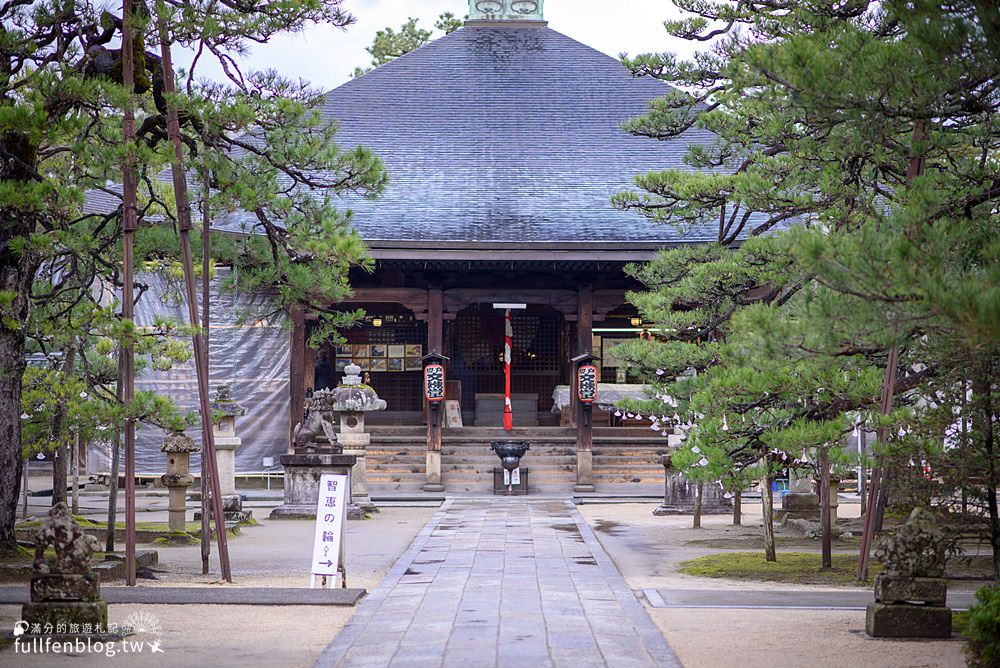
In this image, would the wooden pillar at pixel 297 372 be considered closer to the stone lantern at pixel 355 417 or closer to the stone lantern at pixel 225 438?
the stone lantern at pixel 355 417

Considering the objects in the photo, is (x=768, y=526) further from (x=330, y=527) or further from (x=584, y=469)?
(x=584, y=469)

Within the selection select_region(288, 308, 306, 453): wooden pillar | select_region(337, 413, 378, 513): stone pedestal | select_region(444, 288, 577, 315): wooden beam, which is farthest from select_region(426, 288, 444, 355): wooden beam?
select_region(337, 413, 378, 513): stone pedestal

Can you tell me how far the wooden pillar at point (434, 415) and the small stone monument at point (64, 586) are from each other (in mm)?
15533

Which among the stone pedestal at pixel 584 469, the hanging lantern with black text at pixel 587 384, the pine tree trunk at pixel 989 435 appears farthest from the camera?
the hanging lantern with black text at pixel 587 384

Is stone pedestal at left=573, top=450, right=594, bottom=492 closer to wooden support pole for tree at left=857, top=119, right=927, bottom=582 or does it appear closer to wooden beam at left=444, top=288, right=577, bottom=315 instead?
wooden beam at left=444, top=288, right=577, bottom=315

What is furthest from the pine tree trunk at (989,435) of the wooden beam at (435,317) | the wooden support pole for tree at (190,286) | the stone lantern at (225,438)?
the wooden beam at (435,317)

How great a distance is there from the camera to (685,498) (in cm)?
1961

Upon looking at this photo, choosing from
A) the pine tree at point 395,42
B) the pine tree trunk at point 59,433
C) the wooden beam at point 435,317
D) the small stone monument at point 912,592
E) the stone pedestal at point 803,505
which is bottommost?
the stone pedestal at point 803,505

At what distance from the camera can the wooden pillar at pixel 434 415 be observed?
23891mm

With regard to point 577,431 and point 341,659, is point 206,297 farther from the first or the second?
point 577,431

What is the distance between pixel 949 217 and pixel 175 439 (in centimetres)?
1099

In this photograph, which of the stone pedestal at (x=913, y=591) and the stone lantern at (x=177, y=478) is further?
the stone lantern at (x=177, y=478)

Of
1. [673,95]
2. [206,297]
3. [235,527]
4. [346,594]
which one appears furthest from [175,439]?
[673,95]

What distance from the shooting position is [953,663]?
23.5 ft
